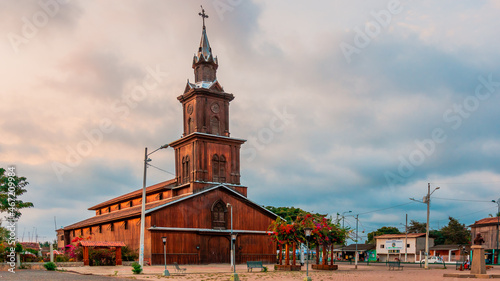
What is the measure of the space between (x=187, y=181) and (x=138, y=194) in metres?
8.87

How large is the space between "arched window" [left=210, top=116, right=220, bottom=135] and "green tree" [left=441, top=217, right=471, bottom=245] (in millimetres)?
69020

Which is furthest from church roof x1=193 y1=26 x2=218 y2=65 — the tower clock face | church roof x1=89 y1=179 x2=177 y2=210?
church roof x1=89 y1=179 x2=177 y2=210

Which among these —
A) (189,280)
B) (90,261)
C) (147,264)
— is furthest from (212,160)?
(189,280)

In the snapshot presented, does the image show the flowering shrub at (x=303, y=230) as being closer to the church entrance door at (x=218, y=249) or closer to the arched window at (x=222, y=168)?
the church entrance door at (x=218, y=249)

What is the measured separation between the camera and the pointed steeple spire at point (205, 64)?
5966 cm

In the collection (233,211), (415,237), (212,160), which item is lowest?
(415,237)

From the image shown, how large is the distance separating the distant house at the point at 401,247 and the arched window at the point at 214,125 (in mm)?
39840

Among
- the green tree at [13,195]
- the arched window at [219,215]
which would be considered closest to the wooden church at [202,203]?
the arched window at [219,215]

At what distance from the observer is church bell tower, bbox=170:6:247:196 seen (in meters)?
55.7

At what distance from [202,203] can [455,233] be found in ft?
243

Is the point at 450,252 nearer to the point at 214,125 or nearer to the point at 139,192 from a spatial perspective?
the point at 214,125

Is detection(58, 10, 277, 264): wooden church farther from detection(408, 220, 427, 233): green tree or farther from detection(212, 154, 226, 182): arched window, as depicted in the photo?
detection(408, 220, 427, 233): green tree

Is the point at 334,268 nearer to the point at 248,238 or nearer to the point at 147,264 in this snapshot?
the point at 248,238

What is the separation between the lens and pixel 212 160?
56500 mm
